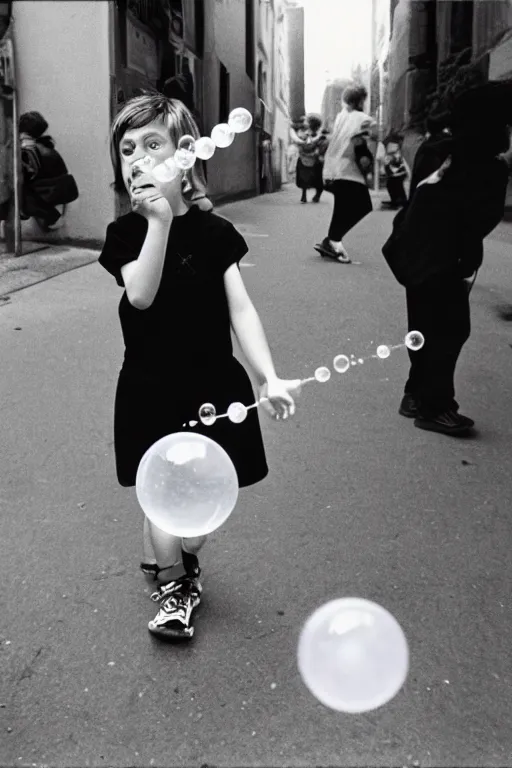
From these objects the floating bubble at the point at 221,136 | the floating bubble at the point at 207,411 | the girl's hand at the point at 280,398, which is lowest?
the floating bubble at the point at 207,411

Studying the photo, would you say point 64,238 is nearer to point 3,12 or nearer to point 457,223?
point 3,12

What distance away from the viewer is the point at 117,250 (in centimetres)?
166

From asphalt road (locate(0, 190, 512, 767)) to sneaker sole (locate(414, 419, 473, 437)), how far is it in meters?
0.04

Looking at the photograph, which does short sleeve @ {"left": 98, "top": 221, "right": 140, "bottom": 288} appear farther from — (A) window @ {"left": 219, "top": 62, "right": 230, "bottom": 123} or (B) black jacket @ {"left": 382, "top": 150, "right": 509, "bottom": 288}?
(B) black jacket @ {"left": 382, "top": 150, "right": 509, "bottom": 288}

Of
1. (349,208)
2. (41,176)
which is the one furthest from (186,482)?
(41,176)

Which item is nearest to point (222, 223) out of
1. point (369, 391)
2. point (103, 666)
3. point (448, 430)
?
point (103, 666)

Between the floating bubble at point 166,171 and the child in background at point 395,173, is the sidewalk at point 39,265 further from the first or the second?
the floating bubble at point 166,171

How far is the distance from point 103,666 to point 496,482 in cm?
146

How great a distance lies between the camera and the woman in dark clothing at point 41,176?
5.06 metres

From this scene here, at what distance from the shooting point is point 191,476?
5.35 feet

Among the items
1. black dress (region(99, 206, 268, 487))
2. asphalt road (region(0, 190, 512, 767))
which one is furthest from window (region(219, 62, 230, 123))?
black dress (region(99, 206, 268, 487))

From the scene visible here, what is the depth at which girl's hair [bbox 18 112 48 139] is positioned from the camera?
199 inches

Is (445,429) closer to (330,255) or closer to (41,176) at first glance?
(330,255)

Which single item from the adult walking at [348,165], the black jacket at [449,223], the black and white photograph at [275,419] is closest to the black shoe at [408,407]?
the black and white photograph at [275,419]
